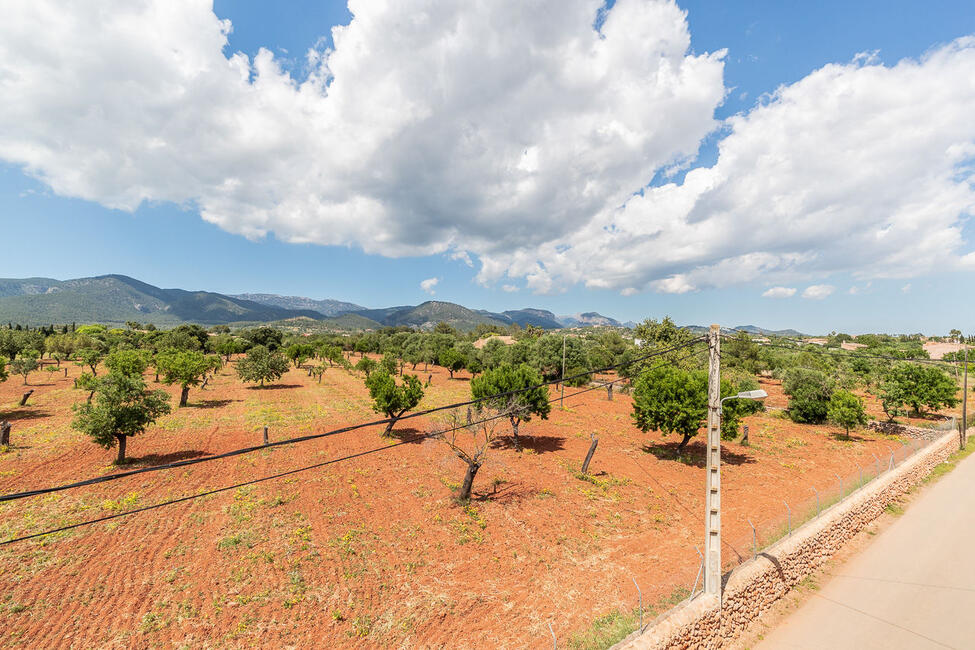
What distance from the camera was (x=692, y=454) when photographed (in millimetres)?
29969

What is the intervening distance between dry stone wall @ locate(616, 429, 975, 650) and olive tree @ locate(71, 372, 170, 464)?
2835cm

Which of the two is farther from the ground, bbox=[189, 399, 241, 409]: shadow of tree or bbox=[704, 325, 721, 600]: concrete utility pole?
bbox=[704, 325, 721, 600]: concrete utility pole

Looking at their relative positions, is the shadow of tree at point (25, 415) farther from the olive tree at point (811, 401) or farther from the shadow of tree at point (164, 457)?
the olive tree at point (811, 401)

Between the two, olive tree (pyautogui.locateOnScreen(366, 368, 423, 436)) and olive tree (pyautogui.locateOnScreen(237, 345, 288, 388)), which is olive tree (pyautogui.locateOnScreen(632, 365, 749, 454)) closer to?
olive tree (pyautogui.locateOnScreen(366, 368, 423, 436))

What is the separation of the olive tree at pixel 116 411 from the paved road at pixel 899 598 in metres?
32.8

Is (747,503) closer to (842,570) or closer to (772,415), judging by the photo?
(842,570)

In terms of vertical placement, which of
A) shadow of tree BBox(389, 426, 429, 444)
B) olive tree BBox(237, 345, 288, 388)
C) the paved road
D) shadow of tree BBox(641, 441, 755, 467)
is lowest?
the paved road

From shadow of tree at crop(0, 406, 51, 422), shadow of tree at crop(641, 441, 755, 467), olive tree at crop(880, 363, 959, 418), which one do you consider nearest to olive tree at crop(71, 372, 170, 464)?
shadow of tree at crop(0, 406, 51, 422)

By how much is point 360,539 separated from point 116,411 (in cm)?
1791

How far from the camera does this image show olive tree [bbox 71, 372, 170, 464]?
21.6 meters

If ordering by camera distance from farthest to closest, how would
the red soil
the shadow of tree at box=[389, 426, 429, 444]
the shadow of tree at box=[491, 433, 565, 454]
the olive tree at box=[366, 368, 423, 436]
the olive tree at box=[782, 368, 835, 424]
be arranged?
1. the olive tree at box=[782, 368, 835, 424]
2. the shadow of tree at box=[389, 426, 429, 444]
3. the shadow of tree at box=[491, 433, 565, 454]
4. the olive tree at box=[366, 368, 423, 436]
5. the red soil

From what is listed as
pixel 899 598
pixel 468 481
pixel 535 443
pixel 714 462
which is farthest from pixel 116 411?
pixel 899 598

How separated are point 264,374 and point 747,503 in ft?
182

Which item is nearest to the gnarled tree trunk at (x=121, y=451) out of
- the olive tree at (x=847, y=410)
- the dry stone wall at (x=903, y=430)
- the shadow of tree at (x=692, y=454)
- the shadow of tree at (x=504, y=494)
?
the shadow of tree at (x=504, y=494)
